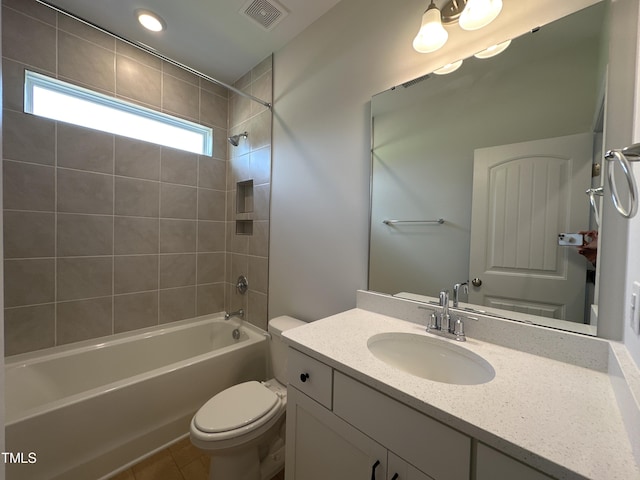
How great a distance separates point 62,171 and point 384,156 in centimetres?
209

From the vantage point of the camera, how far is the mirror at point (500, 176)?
0.95 meters

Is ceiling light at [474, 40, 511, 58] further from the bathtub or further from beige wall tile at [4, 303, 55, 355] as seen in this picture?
beige wall tile at [4, 303, 55, 355]

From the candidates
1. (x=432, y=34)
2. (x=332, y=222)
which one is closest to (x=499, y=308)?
(x=332, y=222)

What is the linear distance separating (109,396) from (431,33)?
2355 millimetres

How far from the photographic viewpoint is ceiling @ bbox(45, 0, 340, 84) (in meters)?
1.63

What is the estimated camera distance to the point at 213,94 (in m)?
2.46

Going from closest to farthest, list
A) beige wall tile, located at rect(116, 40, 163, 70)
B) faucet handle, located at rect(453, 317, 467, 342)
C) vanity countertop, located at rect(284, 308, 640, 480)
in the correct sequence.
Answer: vanity countertop, located at rect(284, 308, 640, 480), faucet handle, located at rect(453, 317, 467, 342), beige wall tile, located at rect(116, 40, 163, 70)

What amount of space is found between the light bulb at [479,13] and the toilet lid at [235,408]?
1.93 metres

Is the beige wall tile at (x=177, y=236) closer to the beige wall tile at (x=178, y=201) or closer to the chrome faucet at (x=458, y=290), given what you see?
the beige wall tile at (x=178, y=201)

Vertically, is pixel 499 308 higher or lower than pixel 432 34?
lower

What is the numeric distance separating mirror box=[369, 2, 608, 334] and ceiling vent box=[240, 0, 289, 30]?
0.89m

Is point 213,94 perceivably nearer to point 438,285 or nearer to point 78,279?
point 78,279

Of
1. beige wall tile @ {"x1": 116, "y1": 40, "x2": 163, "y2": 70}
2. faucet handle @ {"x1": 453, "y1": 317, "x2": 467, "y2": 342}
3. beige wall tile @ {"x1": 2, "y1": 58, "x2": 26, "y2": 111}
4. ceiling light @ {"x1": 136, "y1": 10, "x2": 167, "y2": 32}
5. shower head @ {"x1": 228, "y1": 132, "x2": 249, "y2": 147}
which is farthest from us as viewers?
shower head @ {"x1": 228, "y1": 132, "x2": 249, "y2": 147}

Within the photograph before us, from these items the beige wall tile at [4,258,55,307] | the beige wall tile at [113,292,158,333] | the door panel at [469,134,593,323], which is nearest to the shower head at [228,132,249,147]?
the beige wall tile at [113,292,158,333]
